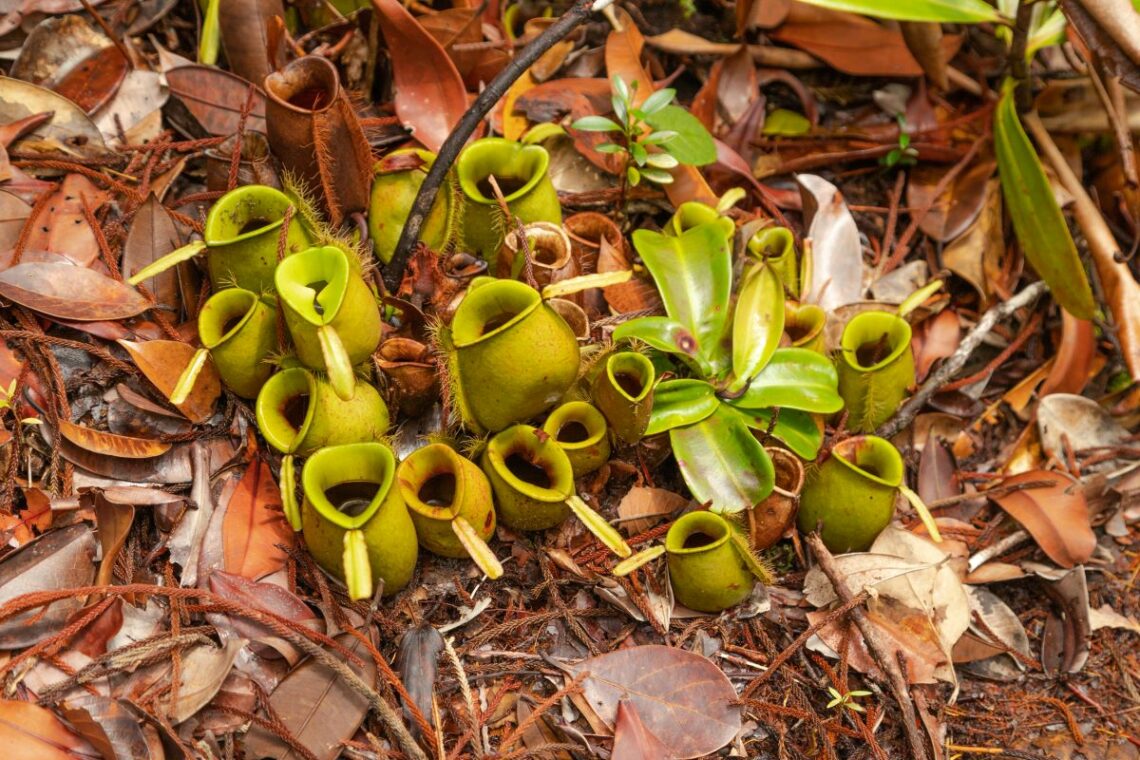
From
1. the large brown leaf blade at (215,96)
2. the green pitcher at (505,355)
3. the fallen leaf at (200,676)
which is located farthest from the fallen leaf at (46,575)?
the large brown leaf blade at (215,96)

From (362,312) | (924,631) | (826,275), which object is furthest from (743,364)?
(362,312)

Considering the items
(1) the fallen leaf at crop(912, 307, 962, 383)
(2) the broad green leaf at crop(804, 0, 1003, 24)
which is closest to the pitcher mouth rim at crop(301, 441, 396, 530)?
(1) the fallen leaf at crop(912, 307, 962, 383)

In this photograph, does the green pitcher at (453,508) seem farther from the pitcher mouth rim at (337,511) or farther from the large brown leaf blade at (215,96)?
the large brown leaf blade at (215,96)

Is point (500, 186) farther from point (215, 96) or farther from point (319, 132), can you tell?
point (215, 96)

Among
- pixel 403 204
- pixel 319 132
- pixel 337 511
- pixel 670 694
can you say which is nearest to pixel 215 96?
pixel 319 132

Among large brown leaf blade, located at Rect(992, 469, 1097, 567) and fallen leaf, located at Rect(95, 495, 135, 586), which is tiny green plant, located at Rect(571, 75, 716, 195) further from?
fallen leaf, located at Rect(95, 495, 135, 586)
